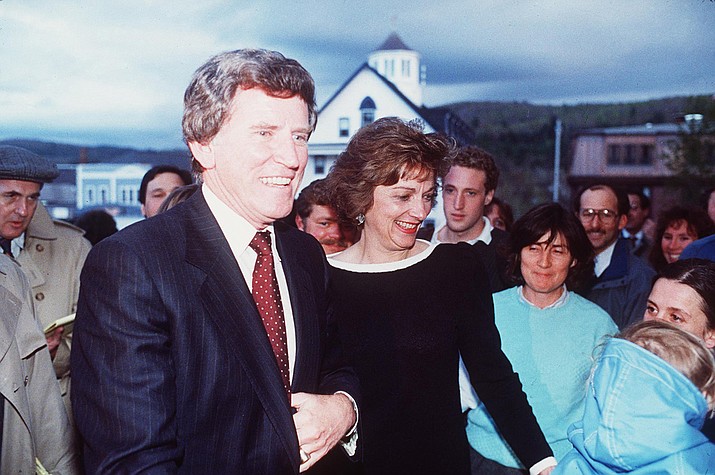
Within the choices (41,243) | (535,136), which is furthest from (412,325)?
(535,136)

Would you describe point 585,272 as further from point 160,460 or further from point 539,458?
point 160,460

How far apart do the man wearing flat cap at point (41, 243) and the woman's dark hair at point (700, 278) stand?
2801 mm

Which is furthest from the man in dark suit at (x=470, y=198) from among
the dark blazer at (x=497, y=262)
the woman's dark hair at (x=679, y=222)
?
the woman's dark hair at (x=679, y=222)

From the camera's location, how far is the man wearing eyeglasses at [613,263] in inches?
153

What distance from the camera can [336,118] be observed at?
1462 centimetres

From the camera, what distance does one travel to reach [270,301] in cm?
167

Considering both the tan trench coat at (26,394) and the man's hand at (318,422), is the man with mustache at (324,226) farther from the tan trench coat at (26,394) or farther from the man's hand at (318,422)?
the man's hand at (318,422)

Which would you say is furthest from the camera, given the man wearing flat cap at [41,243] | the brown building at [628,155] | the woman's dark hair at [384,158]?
the brown building at [628,155]

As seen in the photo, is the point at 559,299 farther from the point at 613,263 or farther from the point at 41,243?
the point at 41,243

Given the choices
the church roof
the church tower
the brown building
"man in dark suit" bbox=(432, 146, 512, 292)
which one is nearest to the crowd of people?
"man in dark suit" bbox=(432, 146, 512, 292)

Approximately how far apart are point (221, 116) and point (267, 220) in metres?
0.28

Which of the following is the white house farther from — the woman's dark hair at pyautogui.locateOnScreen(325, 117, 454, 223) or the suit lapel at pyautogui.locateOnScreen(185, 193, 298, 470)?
the suit lapel at pyautogui.locateOnScreen(185, 193, 298, 470)

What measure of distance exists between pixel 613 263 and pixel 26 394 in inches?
129

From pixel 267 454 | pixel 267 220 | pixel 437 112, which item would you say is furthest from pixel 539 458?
pixel 437 112
